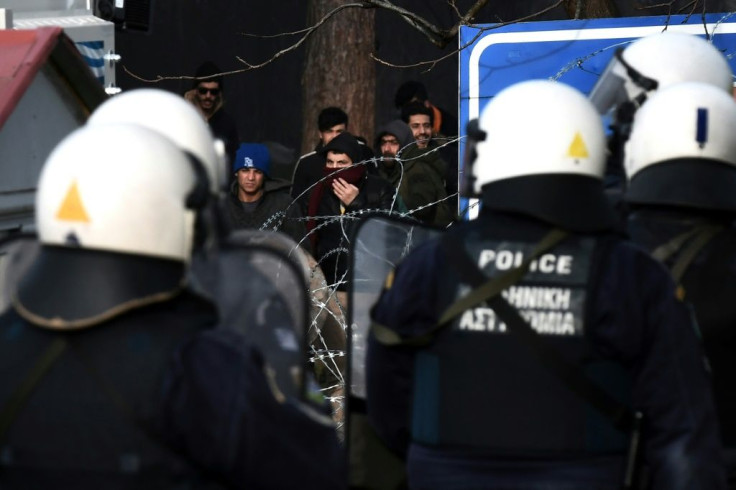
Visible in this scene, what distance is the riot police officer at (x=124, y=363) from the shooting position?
2836mm

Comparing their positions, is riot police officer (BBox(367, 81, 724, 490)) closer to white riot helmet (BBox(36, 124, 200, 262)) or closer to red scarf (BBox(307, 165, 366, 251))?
white riot helmet (BBox(36, 124, 200, 262))

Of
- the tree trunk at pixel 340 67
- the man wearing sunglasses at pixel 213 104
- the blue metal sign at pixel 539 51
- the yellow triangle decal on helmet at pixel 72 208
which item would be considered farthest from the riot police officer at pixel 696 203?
the tree trunk at pixel 340 67

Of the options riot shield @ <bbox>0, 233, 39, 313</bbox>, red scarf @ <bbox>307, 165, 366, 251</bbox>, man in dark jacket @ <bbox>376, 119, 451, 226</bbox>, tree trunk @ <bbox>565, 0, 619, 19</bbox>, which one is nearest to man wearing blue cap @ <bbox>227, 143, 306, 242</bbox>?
red scarf @ <bbox>307, 165, 366, 251</bbox>

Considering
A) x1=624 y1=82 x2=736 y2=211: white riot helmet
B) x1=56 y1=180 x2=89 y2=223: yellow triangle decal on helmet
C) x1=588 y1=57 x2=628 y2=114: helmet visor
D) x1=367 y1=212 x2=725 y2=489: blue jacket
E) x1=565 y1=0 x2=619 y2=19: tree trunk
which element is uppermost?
x1=565 y1=0 x2=619 y2=19: tree trunk

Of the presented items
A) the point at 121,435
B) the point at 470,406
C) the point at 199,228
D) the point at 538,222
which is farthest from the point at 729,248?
the point at 121,435

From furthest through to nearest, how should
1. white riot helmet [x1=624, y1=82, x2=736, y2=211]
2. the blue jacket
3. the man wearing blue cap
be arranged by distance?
the man wearing blue cap → white riot helmet [x1=624, y1=82, x2=736, y2=211] → the blue jacket

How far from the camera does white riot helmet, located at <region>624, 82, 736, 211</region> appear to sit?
167 inches

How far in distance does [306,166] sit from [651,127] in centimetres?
565

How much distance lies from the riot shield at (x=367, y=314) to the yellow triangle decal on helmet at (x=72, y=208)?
4.44ft

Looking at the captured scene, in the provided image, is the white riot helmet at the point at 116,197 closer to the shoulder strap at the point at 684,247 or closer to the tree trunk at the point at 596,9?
the shoulder strap at the point at 684,247

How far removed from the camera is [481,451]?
3596 millimetres

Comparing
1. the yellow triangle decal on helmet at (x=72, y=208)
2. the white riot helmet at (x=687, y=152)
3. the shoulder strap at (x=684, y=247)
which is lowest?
the shoulder strap at (x=684, y=247)

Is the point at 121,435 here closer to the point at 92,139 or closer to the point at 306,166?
the point at 92,139

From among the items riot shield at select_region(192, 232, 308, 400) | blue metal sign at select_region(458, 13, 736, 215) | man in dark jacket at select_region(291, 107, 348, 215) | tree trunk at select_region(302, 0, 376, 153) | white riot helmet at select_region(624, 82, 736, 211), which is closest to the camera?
riot shield at select_region(192, 232, 308, 400)
